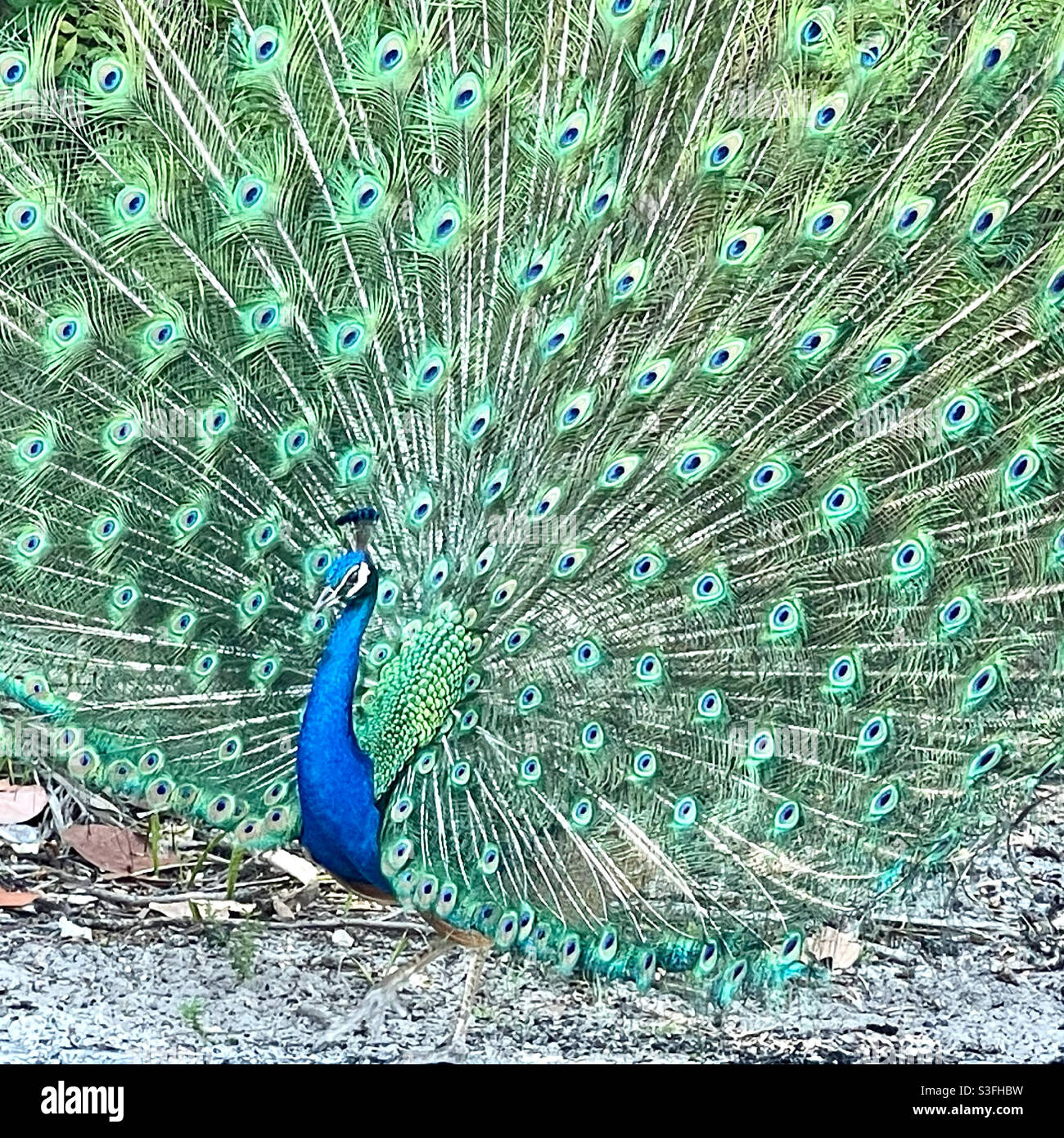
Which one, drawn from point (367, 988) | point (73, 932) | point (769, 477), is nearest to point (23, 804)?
point (73, 932)

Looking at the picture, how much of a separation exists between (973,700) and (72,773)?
5.91 ft

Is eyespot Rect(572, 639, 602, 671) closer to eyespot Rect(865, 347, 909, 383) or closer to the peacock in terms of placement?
the peacock

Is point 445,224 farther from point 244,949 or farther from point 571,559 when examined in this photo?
point 244,949

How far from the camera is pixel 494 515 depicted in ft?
10.2

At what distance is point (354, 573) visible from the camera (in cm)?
300

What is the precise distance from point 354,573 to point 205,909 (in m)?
1.04

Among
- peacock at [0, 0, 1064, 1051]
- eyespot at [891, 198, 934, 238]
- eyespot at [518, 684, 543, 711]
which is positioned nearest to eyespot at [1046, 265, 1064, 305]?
peacock at [0, 0, 1064, 1051]

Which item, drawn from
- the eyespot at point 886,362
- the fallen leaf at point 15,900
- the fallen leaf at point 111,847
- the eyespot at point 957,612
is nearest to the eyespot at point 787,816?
the eyespot at point 957,612

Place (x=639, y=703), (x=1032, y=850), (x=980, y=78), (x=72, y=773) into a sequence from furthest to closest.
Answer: (x=1032, y=850) → (x=72, y=773) → (x=639, y=703) → (x=980, y=78)

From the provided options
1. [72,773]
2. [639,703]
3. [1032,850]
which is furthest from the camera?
[1032,850]

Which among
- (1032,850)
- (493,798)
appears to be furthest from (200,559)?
(1032,850)

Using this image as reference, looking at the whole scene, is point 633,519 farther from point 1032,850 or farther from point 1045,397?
point 1032,850

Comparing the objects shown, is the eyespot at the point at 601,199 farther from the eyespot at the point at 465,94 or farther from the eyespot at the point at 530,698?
the eyespot at the point at 530,698

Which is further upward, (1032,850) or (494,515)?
(494,515)
